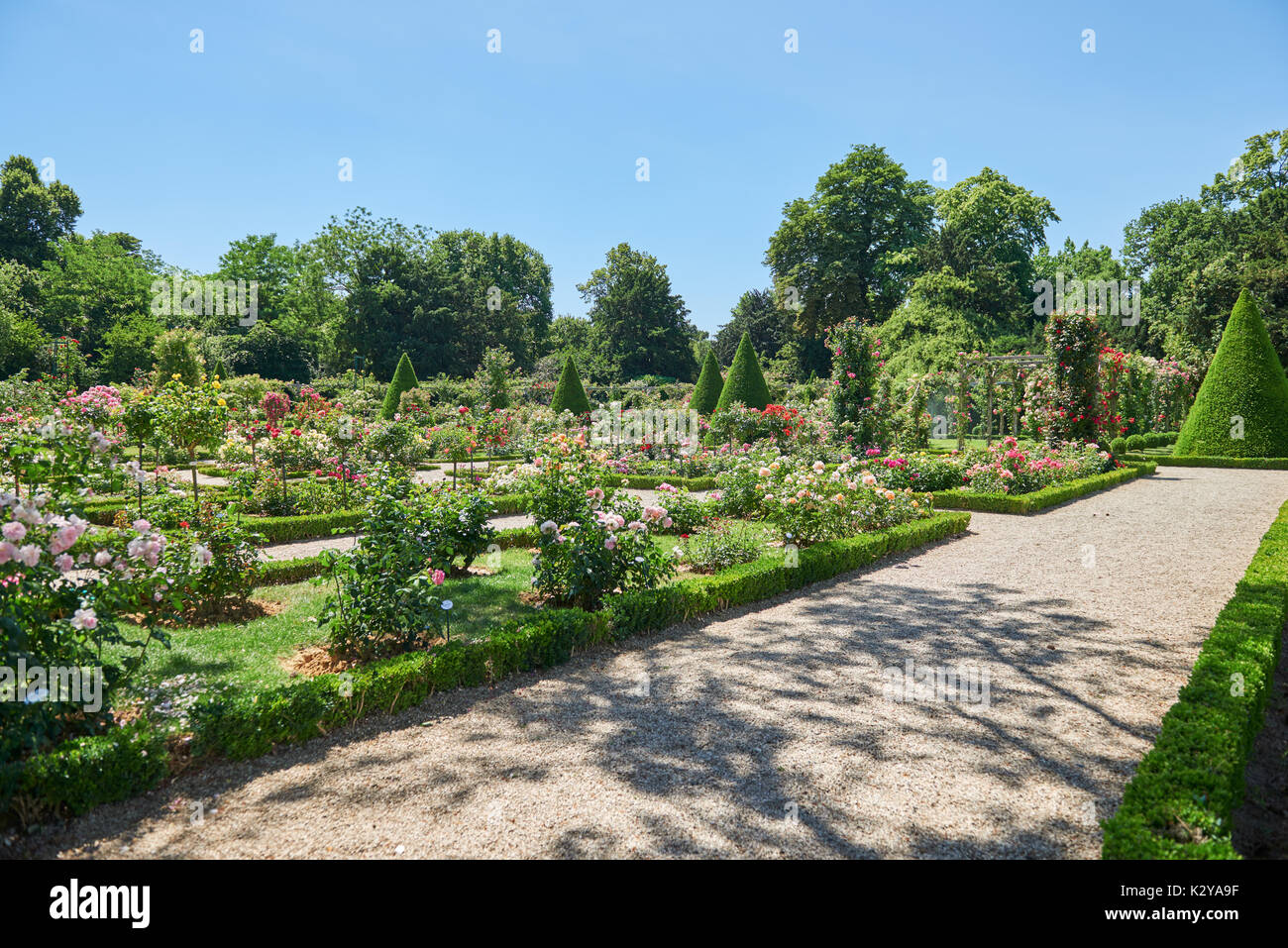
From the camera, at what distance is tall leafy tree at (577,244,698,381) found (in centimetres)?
4619

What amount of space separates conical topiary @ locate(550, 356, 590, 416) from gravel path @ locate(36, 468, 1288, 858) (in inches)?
635

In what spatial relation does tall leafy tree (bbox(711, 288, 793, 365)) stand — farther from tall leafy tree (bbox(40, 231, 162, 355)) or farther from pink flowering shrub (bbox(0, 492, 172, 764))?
pink flowering shrub (bbox(0, 492, 172, 764))

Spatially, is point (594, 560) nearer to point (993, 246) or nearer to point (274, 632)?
point (274, 632)

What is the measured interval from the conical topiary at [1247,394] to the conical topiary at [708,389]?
44.3 feet

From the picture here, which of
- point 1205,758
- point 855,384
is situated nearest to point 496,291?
point 855,384

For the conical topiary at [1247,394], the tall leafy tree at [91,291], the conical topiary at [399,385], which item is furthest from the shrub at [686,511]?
the tall leafy tree at [91,291]

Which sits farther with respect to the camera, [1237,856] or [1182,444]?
[1182,444]

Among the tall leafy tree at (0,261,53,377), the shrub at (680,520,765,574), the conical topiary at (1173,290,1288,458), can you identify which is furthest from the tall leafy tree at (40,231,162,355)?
the conical topiary at (1173,290,1288,458)

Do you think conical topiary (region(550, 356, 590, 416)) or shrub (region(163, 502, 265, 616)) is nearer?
shrub (region(163, 502, 265, 616))

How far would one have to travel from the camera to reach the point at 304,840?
2.73 metres
